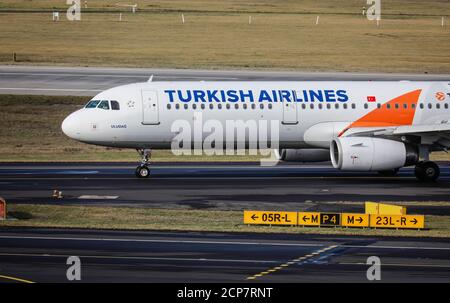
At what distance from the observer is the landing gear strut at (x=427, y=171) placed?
147ft

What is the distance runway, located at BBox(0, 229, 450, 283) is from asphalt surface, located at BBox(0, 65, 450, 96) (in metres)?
38.1

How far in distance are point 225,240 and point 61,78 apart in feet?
153

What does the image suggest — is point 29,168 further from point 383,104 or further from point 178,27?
point 178,27

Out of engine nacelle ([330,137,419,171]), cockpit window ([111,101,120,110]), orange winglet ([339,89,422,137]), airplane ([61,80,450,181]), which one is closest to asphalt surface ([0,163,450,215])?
engine nacelle ([330,137,419,171])

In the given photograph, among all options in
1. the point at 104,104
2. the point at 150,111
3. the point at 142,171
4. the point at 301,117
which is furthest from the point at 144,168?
→ the point at 301,117

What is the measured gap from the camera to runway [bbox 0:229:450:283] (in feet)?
86.6

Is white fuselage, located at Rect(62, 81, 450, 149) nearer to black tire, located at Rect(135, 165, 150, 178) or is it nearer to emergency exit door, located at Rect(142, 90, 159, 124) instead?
emergency exit door, located at Rect(142, 90, 159, 124)

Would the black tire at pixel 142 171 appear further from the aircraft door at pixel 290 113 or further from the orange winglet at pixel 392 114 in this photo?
the orange winglet at pixel 392 114

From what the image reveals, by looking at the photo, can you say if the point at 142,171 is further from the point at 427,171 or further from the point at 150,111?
the point at 427,171

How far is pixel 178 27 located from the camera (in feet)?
358

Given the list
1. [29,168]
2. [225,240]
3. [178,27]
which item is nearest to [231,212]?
[225,240]

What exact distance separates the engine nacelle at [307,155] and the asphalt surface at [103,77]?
81.8 feet

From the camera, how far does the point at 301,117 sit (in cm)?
4509
